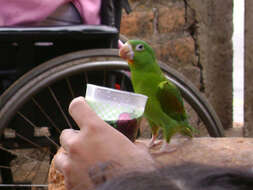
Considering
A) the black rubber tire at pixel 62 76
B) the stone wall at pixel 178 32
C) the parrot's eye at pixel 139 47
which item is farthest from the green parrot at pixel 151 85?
the stone wall at pixel 178 32

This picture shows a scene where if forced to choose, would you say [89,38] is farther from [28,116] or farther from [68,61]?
[28,116]

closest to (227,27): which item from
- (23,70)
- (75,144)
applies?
(23,70)

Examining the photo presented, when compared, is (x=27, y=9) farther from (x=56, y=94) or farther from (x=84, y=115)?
(x=84, y=115)

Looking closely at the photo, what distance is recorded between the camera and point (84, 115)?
581 millimetres

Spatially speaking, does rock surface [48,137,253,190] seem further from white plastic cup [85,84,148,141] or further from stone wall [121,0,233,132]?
stone wall [121,0,233,132]

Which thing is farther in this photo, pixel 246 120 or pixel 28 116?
pixel 246 120

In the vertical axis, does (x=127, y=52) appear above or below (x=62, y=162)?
above

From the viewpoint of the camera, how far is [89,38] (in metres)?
1.11

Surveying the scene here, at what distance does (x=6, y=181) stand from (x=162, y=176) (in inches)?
45.7

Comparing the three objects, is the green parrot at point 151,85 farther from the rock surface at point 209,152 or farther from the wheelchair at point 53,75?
the wheelchair at point 53,75

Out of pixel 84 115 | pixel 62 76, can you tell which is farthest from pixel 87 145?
pixel 62 76

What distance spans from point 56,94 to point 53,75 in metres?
0.13

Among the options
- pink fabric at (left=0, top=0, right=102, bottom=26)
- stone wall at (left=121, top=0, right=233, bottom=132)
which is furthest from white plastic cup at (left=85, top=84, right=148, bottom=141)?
stone wall at (left=121, top=0, right=233, bottom=132)

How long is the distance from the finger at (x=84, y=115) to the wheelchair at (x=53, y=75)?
0.45 metres
